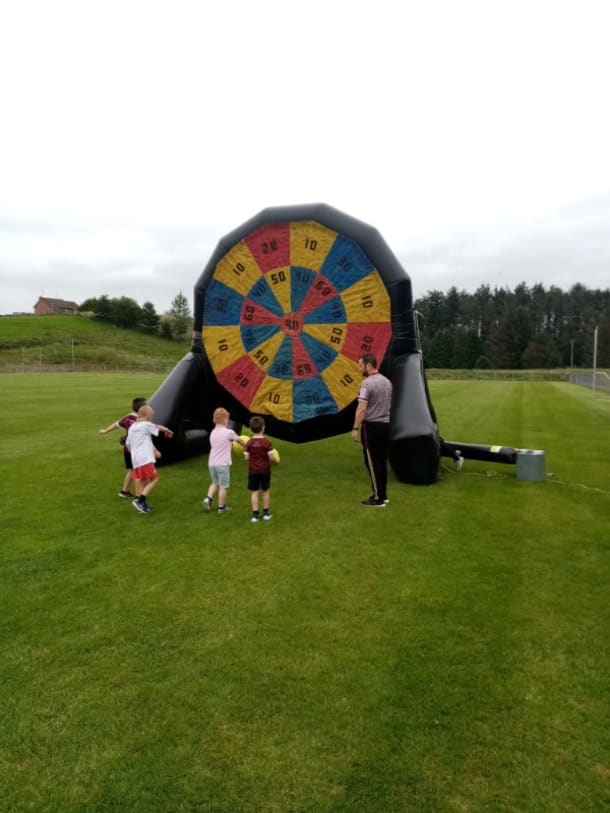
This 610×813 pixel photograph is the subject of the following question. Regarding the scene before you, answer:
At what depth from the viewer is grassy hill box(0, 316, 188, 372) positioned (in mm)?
74875

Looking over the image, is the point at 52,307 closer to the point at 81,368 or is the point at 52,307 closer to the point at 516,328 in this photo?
the point at 81,368

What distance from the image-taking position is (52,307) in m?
138

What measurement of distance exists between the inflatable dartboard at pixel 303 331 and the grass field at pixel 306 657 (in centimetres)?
176

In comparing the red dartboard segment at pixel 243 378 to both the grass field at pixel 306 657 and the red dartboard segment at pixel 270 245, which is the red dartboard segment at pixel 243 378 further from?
the grass field at pixel 306 657

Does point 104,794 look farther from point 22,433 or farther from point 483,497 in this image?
point 22,433

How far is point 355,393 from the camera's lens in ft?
30.0

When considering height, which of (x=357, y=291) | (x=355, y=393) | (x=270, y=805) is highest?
(x=357, y=291)

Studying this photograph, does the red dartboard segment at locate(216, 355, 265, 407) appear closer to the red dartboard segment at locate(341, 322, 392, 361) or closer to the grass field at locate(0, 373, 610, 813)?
the red dartboard segment at locate(341, 322, 392, 361)

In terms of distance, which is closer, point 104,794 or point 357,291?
point 104,794

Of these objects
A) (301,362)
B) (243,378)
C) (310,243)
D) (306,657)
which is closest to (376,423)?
(301,362)

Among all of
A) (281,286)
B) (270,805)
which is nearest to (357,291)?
(281,286)

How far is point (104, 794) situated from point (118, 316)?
109255mm

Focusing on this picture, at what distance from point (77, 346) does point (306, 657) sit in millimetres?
87683

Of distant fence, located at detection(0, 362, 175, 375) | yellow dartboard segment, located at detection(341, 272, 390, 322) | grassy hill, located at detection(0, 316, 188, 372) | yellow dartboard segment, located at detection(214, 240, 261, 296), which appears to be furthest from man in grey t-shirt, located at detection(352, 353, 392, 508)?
grassy hill, located at detection(0, 316, 188, 372)
